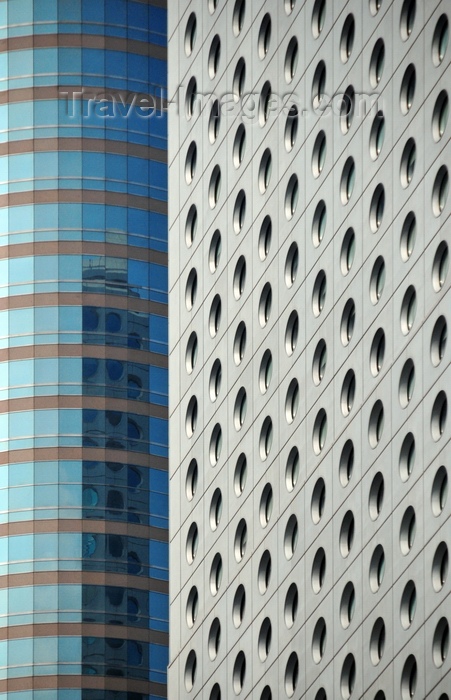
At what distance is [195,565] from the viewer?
268 feet

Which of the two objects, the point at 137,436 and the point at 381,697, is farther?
the point at 137,436

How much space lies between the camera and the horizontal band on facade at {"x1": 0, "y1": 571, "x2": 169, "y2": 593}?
106 meters

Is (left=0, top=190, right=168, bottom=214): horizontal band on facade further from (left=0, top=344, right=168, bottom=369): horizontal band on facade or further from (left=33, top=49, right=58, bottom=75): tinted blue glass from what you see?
(left=0, top=344, right=168, bottom=369): horizontal band on facade

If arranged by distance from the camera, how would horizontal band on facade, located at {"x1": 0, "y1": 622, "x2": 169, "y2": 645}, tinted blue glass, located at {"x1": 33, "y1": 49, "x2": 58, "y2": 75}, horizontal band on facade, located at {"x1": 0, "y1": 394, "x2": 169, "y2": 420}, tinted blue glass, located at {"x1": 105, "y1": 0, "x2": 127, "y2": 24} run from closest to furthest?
horizontal band on facade, located at {"x1": 0, "y1": 622, "x2": 169, "y2": 645} → horizontal band on facade, located at {"x1": 0, "y1": 394, "x2": 169, "y2": 420} → tinted blue glass, located at {"x1": 33, "y1": 49, "x2": 58, "y2": 75} → tinted blue glass, located at {"x1": 105, "y1": 0, "x2": 127, "y2": 24}

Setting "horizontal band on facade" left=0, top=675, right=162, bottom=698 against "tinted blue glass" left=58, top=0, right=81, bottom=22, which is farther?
"tinted blue glass" left=58, top=0, right=81, bottom=22

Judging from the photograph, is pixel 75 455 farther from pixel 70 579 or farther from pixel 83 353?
pixel 70 579

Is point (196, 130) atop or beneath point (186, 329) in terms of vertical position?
atop

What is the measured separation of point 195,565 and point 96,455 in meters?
26.5

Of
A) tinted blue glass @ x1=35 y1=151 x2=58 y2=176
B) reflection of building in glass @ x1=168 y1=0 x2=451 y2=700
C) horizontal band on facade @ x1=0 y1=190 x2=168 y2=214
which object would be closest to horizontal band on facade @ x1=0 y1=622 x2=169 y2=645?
reflection of building in glass @ x1=168 y1=0 x2=451 y2=700

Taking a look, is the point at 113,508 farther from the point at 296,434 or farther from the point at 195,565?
the point at 296,434

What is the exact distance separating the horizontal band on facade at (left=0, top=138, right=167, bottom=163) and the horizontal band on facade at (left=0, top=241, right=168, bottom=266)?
5276 millimetres

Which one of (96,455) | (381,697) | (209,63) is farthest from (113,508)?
(381,697)

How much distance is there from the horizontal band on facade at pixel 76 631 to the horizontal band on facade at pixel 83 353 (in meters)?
14.7

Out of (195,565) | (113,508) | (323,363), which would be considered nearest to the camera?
(323,363)
